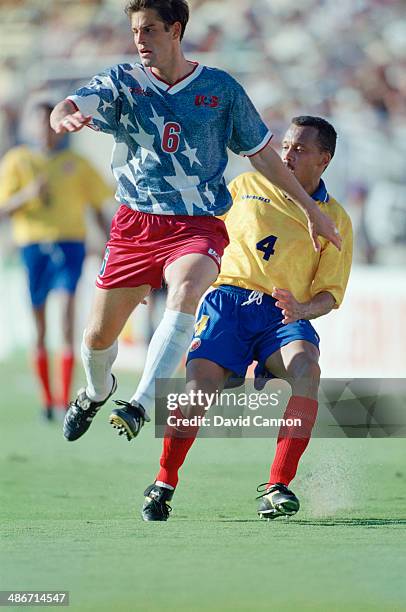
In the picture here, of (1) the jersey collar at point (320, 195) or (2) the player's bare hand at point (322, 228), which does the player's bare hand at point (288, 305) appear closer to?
(2) the player's bare hand at point (322, 228)

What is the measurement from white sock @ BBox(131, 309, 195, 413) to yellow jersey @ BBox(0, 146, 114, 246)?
19.1 feet

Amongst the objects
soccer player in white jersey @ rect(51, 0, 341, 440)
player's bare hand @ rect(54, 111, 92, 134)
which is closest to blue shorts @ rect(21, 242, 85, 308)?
soccer player in white jersey @ rect(51, 0, 341, 440)

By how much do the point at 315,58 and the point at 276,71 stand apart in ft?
1.79

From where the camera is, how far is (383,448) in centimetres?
830

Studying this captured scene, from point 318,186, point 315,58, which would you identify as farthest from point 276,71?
point 318,186

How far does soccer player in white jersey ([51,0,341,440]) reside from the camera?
17.2 ft

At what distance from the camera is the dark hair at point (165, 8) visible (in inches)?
205

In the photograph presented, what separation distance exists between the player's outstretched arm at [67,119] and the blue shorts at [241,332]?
1.31 meters

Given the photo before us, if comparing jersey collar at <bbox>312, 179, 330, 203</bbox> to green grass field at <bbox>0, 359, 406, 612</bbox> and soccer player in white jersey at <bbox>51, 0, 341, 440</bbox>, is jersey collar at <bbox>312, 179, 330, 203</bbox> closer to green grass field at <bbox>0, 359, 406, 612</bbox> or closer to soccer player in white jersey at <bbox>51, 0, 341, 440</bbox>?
soccer player in white jersey at <bbox>51, 0, 341, 440</bbox>

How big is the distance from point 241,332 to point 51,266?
5.30m

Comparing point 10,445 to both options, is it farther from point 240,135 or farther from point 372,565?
point 372,565

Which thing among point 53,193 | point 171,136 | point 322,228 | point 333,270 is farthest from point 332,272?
point 53,193

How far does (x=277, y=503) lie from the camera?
541 cm

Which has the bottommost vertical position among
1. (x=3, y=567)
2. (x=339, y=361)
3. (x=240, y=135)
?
(x=3, y=567)
